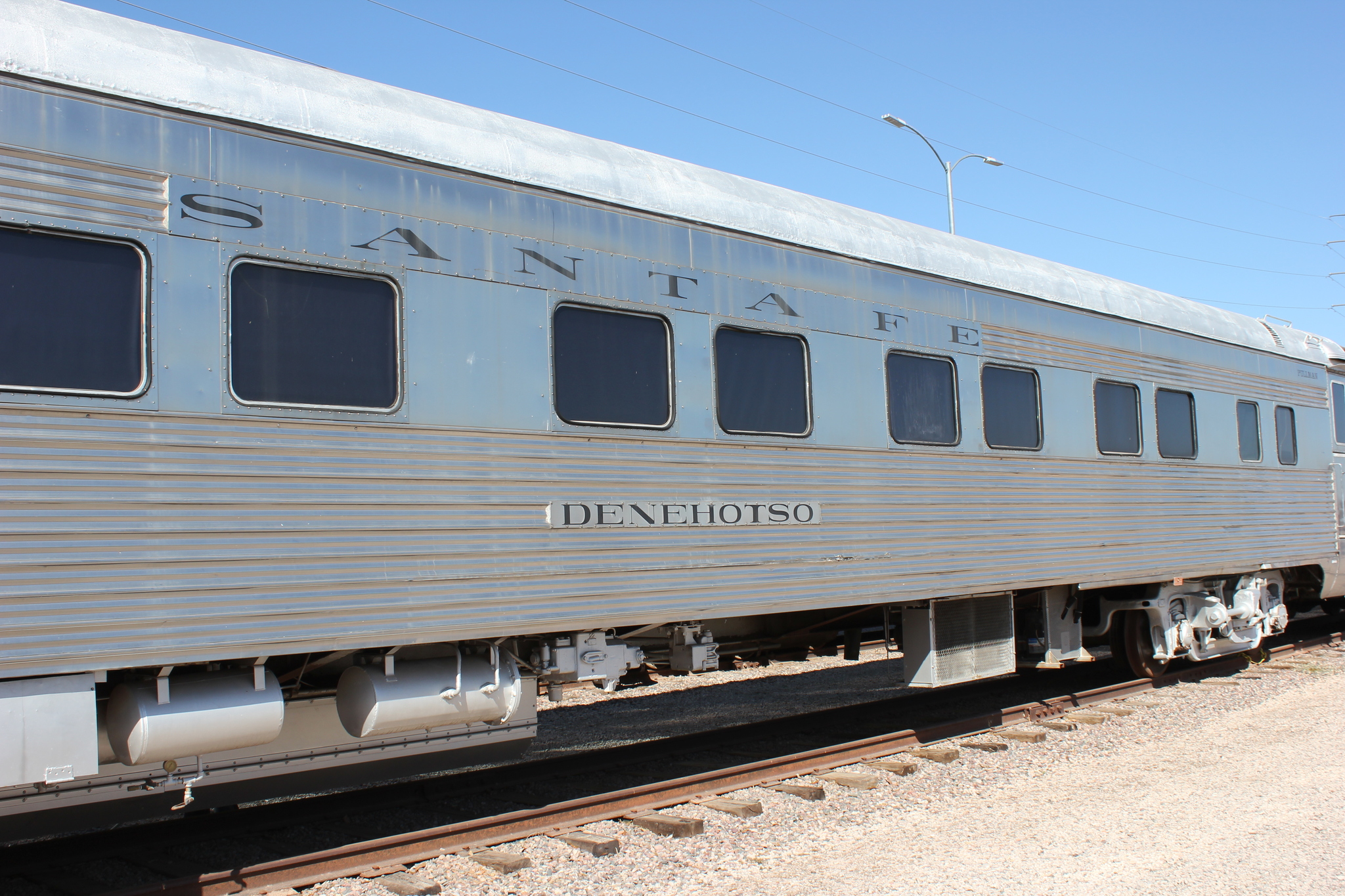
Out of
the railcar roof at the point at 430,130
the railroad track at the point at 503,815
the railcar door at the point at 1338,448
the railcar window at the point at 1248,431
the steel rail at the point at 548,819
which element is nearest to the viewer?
the railcar roof at the point at 430,130

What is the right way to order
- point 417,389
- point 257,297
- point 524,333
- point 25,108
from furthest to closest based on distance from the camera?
point 524,333
point 417,389
point 257,297
point 25,108

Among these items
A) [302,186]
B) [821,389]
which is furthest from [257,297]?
[821,389]

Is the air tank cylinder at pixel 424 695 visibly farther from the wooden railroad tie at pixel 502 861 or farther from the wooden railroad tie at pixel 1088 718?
the wooden railroad tie at pixel 1088 718

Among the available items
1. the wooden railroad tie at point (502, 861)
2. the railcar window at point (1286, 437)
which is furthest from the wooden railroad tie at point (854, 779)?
the railcar window at point (1286, 437)

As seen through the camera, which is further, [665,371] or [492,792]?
[492,792]

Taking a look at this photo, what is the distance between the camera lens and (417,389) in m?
5.04

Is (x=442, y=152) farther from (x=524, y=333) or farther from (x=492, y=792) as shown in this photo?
(x=492, y=792)

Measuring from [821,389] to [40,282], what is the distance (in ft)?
14.0

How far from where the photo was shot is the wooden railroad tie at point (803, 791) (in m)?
6.54

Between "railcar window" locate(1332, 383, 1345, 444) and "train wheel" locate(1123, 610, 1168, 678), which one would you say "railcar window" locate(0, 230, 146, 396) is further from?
"railcar window" locate(1332, 383, 1345, 444)

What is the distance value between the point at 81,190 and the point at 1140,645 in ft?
32.1

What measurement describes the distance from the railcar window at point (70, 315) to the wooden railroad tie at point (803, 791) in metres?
4.31

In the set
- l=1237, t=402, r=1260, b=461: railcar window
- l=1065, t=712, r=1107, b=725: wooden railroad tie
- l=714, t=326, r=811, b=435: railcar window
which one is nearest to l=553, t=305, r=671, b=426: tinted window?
l=714, t=326, r=811, b=435: railcar window

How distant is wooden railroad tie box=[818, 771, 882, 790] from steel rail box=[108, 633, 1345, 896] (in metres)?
0.16
